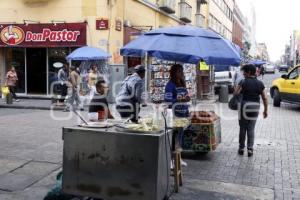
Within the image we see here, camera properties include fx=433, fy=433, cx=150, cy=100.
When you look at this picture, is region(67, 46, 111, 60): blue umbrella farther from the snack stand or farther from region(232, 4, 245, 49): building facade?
region(232, 4, 245, 49): building facade

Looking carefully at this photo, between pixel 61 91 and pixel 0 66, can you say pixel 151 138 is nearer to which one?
pixel 61 91

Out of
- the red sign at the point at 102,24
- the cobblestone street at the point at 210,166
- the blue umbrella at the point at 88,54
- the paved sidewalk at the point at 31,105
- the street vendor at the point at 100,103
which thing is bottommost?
the cobblestone street at the point at 210,166

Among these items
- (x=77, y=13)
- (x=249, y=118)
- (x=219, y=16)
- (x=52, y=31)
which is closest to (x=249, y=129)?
(x=249, y=118)

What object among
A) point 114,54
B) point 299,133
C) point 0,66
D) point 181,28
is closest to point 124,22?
point 114,54

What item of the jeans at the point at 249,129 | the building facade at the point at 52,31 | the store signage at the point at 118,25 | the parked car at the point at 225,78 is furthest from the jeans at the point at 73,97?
the parked car at the point at 225,78

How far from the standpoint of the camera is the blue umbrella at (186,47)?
22.6ft

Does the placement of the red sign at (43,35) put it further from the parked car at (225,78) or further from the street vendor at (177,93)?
the street vendor at (177,93)

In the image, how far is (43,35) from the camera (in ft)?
62.6

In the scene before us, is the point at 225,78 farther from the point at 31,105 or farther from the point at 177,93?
the point at 177,93

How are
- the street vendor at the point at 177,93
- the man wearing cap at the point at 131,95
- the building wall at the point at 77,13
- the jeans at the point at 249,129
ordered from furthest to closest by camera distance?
1. the building wall at the point at 77,13
2. the jeans at the point at 249,129
3. the man wearing cap at the point at 131,95
4. the street vendor at the point at 177,93

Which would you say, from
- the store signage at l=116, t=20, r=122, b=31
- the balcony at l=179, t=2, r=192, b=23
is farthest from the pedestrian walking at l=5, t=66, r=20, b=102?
the balcony at l=179, t=2, r=192, b=23

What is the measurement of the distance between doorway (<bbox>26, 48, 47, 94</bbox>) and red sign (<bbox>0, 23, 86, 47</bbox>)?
635 mm

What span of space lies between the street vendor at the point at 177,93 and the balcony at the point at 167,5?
18.6m

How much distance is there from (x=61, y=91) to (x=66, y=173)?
1188 centimetres
